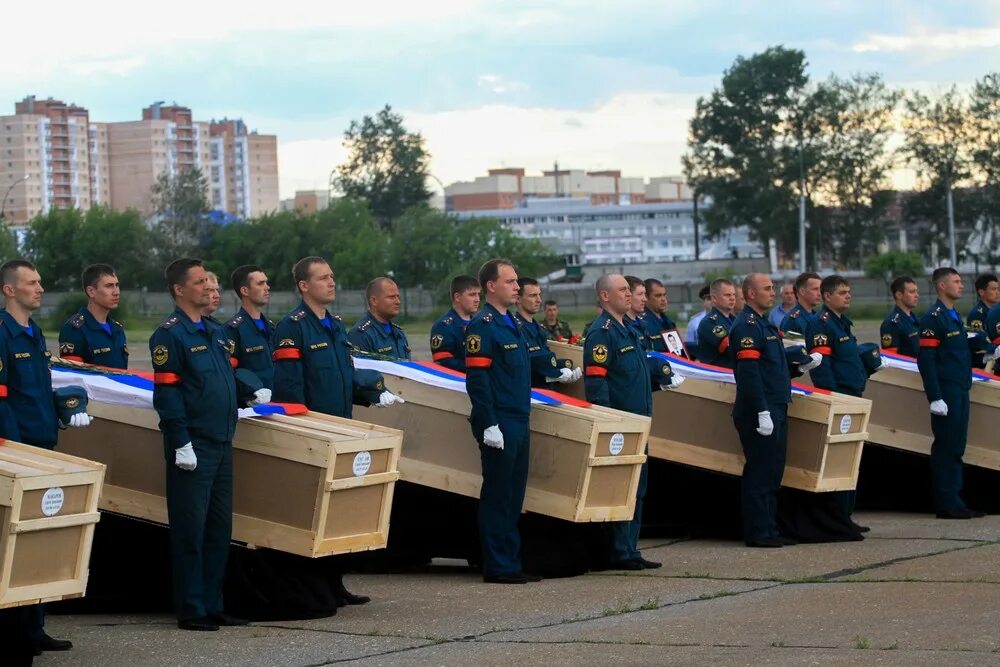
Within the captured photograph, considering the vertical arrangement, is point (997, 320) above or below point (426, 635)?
above

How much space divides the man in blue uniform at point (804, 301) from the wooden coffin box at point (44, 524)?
6.40 metres

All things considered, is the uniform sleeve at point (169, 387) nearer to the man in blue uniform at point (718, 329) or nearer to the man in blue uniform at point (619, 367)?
the man in blue uniform at point (619, 367)

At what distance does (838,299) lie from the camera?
38.6 ft

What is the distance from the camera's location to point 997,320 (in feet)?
44.8

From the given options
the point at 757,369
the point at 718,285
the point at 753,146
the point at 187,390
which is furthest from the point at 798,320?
the point at 753,146

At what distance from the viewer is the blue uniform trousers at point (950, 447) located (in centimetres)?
1241

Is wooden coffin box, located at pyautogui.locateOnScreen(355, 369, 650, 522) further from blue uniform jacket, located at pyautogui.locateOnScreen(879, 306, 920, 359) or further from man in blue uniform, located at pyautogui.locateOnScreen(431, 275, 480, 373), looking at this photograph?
blue uniform jacket, located at pyautogui.locateOnScreen(879, 306, 920, 359)

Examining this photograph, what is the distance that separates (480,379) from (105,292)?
8.56 feet

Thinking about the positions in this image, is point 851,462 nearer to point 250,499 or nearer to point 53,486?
point 250,499

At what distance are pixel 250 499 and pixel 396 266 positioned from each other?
6083cm

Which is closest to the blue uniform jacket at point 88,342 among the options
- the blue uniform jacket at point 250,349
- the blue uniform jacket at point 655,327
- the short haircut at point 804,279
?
the blue uniform jacket at point 250,349

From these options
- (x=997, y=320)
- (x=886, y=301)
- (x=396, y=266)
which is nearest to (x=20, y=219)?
(x=396, y=266)

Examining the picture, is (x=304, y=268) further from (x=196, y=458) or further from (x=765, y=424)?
(x=765, y=424)

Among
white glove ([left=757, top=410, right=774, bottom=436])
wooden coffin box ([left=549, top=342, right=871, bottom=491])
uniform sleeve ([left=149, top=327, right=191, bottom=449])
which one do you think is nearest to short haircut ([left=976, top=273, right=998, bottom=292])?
wooden coffin box ([left=549, top=342, right=871, bottom=491])
